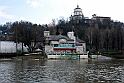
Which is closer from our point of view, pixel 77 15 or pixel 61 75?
pixel 61 75

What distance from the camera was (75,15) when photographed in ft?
532

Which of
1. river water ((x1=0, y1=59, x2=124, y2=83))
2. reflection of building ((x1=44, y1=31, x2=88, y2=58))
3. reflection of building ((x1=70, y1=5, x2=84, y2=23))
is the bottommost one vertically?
river water ((x1=0, y1=59, x2=124, y2=83))

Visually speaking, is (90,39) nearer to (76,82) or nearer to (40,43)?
(40,43)

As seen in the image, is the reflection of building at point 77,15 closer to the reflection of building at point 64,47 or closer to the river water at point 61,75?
the reflection of building at point 64,47

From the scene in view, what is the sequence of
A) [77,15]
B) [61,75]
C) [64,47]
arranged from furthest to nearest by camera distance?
A: 1. [77,15]
2. [64,47]
3. [61,75]

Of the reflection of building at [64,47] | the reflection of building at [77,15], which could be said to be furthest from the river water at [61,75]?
the reflection of building at [77,15]

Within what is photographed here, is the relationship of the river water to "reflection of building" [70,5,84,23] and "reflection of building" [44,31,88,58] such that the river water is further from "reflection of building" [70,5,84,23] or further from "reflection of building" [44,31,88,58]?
"reflection of building" [70,5,84,23]

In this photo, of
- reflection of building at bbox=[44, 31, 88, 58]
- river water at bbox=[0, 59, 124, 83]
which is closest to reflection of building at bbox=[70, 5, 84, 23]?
reflection of building at bbox=[44, 31, 88, 58]

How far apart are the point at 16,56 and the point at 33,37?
18.0m

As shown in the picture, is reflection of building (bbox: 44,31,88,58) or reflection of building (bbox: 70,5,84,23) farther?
reflection of building (bbox: 70,5,84,23)

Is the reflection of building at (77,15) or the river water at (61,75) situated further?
the reflection of building at (77,15)

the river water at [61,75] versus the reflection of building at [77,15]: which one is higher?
the reflection of building at [77,15]

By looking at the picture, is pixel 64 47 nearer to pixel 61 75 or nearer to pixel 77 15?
pixel 61 75

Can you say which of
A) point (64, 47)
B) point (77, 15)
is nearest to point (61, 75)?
point (64, 47)
